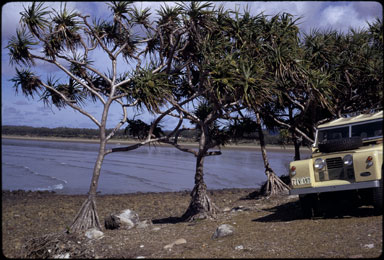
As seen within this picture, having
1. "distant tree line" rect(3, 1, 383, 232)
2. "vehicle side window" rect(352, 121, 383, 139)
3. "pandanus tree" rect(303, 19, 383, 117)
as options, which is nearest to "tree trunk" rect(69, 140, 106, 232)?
"distant tree line" rect(3, 1, 383, 232)

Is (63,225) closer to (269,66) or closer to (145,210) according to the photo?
(145,210)

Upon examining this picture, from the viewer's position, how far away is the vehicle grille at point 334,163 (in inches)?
318

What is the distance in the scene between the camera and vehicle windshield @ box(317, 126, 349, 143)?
895 centimetres

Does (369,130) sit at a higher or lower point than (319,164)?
higher

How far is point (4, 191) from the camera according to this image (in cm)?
1938

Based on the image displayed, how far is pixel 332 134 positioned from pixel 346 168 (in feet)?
4.58

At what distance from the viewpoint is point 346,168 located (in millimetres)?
7949

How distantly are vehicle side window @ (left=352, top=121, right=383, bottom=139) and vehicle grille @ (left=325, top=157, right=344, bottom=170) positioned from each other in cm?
92

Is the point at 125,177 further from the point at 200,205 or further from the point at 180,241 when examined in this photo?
the point at 180,241

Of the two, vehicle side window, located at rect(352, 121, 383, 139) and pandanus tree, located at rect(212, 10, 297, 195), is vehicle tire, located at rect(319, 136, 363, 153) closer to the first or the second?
vehicle side window, located at rect(352, 121, 383, 139)

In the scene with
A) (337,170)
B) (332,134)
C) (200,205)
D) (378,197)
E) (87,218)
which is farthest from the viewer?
(200,205)

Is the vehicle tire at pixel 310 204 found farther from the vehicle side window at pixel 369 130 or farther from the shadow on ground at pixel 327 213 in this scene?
the vehicle side window at pixel 369 130

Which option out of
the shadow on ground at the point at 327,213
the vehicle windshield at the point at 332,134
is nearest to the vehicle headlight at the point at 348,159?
the vehicle windshield at the point at 332,134

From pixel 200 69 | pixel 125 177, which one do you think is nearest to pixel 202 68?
pixel 200 69
